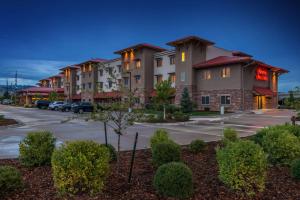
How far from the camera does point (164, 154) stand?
6.80 m

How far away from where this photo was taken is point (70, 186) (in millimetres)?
4820

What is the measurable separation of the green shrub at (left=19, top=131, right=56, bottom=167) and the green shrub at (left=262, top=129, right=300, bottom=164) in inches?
241

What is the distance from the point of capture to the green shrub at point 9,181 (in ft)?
16.1

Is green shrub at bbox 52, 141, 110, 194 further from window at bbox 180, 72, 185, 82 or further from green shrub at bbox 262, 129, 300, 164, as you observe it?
window at bbox 180, 72, 185, 82

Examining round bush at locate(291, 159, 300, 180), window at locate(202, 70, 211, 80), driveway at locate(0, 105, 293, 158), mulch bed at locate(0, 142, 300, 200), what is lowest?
driveway at locate(0, 105, 293, 158)

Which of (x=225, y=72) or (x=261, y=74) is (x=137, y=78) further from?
(x=261, y=74)

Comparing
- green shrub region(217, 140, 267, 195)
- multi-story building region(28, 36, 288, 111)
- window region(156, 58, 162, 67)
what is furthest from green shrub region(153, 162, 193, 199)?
window region(156, 58, 162, 67)

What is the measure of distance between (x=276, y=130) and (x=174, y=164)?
4049 millimetres

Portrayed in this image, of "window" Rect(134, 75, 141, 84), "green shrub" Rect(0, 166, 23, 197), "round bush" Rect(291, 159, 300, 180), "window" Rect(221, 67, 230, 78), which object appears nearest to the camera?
"green shrub" Rect(0, 166, 23, 197)

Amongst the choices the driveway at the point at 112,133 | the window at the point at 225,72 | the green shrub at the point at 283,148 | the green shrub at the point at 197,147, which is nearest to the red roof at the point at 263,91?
the window at the point at 225,72

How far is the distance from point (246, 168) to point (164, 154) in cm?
239

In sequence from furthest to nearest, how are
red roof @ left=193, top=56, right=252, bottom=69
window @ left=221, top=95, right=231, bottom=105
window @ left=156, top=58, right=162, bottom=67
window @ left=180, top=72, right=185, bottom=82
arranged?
1. window @ left=156, top=58, right=162, bottom=67
2. window @ left=180, top=72, right=185, bottom=82
3. window @ left=221, top=95, right=231, bottom=105
4. red roof @ left=193, top=56, right=252, bottom=69

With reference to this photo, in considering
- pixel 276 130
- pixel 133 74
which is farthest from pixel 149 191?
pixel 133 74

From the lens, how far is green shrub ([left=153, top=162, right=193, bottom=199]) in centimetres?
475
